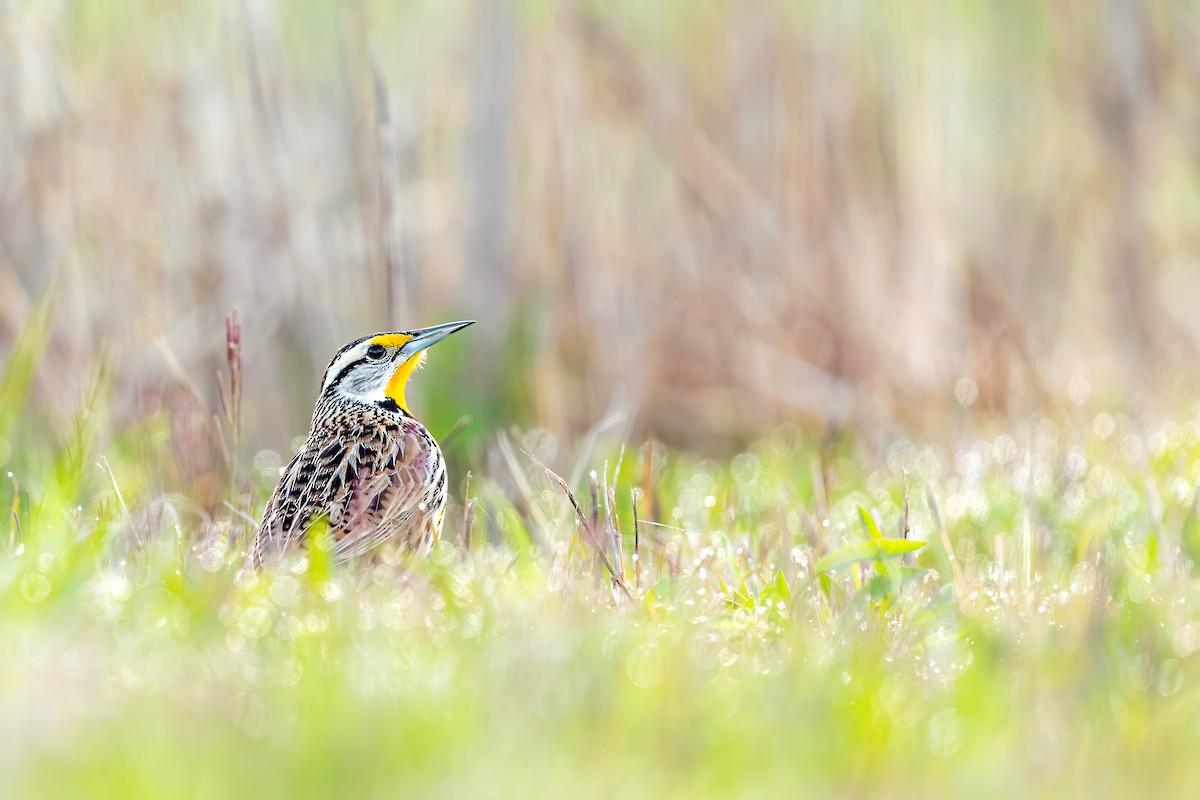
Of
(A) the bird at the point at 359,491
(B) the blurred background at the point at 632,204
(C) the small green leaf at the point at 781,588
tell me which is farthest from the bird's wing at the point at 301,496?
(B) the blurred background at the point at 632,204

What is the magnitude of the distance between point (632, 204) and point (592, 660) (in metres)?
4.38

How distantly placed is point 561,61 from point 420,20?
663 mm

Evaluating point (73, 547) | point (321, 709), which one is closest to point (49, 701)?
point (321, 709)

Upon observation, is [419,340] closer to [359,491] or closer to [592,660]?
[359,491]

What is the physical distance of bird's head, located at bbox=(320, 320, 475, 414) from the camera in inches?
159

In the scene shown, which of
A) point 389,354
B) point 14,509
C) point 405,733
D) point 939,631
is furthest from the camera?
point 389,354

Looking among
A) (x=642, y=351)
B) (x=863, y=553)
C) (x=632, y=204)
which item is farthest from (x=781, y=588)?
(x=632, y=204)

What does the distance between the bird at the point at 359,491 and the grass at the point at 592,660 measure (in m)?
0.12

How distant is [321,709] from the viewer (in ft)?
6.32

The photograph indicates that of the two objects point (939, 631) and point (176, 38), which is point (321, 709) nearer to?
point (939, 631)

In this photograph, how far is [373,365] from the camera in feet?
13.3

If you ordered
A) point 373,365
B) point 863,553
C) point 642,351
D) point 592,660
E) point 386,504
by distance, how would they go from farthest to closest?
1. point 642,351
2. point 373,365
3. point 386,504
4. point 863,553
5. point 592,660

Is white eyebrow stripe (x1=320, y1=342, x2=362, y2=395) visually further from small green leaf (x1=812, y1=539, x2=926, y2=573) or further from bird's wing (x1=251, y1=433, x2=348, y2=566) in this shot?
small green leaf (x1=812, y1=539, x2=926, y2=573)

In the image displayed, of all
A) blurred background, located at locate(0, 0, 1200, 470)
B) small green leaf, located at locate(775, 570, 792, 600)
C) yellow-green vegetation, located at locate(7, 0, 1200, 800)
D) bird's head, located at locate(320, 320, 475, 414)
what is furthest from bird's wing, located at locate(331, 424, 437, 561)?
blurred background, located at locate(0, 0, 1200, 470)
